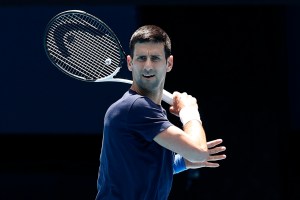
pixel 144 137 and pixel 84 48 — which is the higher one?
pixel 84 48

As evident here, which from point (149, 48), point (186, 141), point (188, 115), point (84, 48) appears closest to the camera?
point (186, 141)

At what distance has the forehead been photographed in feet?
11.3

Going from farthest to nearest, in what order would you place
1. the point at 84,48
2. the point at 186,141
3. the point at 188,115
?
1. the point at 84,48
2. the point at 188,115
3. the point at 186,141

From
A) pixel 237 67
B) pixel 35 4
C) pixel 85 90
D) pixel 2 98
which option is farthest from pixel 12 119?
pixel 237 67

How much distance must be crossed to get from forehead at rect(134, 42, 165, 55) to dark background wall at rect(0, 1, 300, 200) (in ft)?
10.5

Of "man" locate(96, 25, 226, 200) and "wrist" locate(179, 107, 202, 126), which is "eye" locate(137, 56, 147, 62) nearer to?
"man" locate(96, 25, 226, 200)

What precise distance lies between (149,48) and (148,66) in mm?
93

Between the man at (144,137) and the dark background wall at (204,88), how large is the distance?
323 cm

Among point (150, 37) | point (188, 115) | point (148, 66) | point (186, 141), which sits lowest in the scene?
point (186, 141)

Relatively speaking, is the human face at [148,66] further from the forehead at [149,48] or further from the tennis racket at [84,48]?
the tennis racket at [84,48]

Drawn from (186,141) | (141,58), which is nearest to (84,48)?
(141,58)

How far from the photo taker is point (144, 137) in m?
3.37

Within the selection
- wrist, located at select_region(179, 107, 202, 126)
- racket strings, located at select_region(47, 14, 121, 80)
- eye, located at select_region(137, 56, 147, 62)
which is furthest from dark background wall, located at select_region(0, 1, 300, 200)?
eye, located at select_region(137, 56, 147, 62)

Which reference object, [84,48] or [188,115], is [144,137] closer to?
[188,115]
